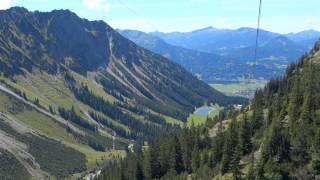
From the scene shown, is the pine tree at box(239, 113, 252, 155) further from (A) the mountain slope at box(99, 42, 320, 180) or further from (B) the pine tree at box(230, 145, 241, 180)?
(B) the pine tree at box(230, 145, 241, 180)

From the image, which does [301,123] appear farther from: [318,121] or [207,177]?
[207,177]

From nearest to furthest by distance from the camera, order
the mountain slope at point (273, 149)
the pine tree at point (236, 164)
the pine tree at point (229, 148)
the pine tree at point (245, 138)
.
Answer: the mountain slope at point (273, 149) < the pine tree at point (236, 164) < the pine tree at point (229, 148) < the pine tree at point (245, 138)

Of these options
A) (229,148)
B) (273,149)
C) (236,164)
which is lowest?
(236,164)

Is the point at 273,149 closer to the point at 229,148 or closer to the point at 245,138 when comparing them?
the point at 229,148

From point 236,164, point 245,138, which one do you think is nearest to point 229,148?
point 245,138

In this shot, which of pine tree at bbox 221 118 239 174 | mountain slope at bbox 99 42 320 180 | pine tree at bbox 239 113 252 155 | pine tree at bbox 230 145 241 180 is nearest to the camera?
mountain slope at bbox 99 42 320 180

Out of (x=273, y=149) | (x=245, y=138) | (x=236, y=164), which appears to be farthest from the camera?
(x=245, y=138)

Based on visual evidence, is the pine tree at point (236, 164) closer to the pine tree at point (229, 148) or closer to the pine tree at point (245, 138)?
the pine tree at point (229, 148)

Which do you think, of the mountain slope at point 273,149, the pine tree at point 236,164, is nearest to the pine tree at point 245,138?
the mountain slope at point 273,149

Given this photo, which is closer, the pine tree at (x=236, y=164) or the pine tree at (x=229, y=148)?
the pine tree at (x=236, y=164)

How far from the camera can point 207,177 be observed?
177875 millimetres

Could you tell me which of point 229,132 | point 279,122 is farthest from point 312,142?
point 229,132

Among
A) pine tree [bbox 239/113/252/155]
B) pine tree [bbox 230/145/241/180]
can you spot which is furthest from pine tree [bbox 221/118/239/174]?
pine tree [bbox 239/113/252/155]

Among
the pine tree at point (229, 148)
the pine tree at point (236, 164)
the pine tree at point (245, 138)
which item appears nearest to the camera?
the pine tree at point (236, 164)
